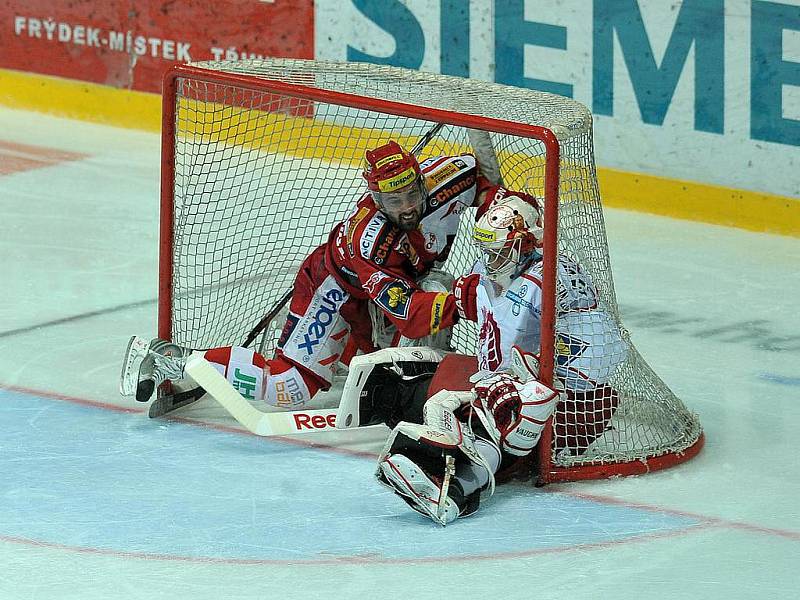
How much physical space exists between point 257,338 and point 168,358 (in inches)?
20.0

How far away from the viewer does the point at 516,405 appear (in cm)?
461

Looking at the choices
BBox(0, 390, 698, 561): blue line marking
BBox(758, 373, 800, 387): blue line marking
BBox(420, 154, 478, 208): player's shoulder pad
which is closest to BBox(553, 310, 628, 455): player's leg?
BBox(0, 390, 698, 561): blue line marking

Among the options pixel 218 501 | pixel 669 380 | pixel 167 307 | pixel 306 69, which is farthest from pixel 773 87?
pixel 218 501

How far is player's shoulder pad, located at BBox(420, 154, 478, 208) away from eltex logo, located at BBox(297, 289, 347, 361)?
1.35ft

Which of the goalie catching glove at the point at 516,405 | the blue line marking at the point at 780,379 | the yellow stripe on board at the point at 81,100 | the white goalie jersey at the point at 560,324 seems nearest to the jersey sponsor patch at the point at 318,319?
the white goalie jersey at the point at 560,324

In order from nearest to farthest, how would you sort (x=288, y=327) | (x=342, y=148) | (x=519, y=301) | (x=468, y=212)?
(x=519, y=301) < (x=288, y=327) < (x=468, y=212) < (x=342, y=148)

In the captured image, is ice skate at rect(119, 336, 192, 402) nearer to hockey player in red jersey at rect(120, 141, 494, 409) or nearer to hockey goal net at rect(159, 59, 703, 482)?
hockey player in red jersey at rect(120, 141, 494, 409)

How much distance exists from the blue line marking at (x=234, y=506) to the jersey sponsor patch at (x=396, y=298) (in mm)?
440

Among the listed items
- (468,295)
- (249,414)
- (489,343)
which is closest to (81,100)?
(249,414)

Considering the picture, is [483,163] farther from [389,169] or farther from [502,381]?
[502,381]

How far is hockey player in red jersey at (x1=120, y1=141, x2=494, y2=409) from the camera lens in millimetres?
5133

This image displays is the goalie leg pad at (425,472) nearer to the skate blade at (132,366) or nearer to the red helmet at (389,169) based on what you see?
the red helmet at (389,169)

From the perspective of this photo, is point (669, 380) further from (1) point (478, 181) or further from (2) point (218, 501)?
(2) point (218, 501)

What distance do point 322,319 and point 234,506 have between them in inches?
32.8
